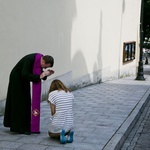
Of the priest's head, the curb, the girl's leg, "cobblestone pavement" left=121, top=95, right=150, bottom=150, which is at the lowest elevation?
"cobblestone pavement" left=121, top=95, right=150, bottom=150

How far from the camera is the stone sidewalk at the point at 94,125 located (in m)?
5.50

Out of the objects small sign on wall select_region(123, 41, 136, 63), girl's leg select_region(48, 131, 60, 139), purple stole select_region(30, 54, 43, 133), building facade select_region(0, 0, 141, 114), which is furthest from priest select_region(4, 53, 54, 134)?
small sign on wall select_region(123, 41, 136, 63)

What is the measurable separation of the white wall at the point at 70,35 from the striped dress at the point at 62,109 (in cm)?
249

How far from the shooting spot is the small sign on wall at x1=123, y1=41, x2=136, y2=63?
66.8ft

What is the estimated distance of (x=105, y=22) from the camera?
54.0ft

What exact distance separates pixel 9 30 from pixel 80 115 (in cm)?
256

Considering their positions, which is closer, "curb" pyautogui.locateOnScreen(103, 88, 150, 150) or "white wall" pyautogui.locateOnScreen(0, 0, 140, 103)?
"curb" pyautogui.locateOnScreen(103, 88, 150, 150)

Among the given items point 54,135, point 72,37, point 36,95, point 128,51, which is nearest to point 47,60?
point 36,95

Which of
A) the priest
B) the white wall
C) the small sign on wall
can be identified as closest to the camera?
the priest

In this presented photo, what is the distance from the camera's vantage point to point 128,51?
2138cm

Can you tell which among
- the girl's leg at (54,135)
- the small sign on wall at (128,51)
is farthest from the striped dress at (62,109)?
the small sign on wall at (128,51)

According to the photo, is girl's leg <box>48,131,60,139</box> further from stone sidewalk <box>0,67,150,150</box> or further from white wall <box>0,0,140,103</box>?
white wall <box>0,0,140,103</box>

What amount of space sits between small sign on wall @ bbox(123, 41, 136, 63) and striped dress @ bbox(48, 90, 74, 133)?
15.1 meters

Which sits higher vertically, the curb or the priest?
the priest
